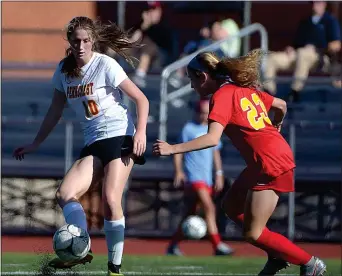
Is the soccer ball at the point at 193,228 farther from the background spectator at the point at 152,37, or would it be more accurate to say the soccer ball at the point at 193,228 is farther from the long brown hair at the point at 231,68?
the long brown hair at the point at 231,68

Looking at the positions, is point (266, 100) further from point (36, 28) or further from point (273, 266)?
point (36, 28)

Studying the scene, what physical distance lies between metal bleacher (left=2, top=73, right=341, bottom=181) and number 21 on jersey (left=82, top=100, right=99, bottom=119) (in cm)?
747

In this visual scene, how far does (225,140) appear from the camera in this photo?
623 inches

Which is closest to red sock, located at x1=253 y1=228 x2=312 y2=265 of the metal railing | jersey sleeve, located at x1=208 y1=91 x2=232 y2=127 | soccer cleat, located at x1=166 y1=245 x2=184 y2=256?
jersey sleeve, located at x1=208 y1=91 x2=232 y2=127

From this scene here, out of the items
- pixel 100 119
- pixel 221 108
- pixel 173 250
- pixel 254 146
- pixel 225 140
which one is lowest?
pixel 173 250

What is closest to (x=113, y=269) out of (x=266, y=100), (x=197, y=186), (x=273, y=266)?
(x=273, y=266)

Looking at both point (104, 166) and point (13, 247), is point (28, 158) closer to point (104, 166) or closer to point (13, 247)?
point (13, 247)

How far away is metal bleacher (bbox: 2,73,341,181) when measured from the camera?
1566 centimetres

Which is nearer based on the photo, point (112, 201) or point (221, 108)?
point (221, 108)

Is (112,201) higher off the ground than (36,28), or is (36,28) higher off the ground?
(36,28)

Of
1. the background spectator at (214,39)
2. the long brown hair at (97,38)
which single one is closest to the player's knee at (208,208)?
the background spectator at (214,39)

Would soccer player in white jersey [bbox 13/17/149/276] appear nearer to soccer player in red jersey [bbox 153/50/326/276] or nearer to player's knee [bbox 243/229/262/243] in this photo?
soccer player in red jersey [bbox 153/50/326/276]

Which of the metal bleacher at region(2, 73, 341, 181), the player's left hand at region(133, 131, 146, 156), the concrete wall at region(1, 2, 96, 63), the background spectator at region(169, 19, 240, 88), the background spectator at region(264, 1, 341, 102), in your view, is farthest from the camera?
the concrete wall at region(1, 2, 96, 63)

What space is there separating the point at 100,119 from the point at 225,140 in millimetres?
8031
